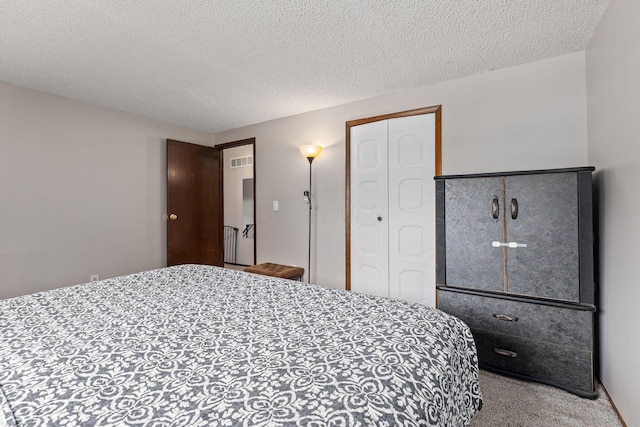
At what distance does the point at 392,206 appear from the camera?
10.1 feet

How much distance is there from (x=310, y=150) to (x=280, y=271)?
141 centimetres

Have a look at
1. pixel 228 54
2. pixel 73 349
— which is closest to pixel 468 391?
pixel 73 349

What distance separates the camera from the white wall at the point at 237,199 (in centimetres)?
565

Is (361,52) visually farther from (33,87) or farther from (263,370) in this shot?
(33,87)

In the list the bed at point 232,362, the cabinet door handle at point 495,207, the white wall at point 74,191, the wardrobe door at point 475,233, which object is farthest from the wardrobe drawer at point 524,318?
the white wall at point 74,191

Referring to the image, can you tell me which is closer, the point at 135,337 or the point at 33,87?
the point at 135,337

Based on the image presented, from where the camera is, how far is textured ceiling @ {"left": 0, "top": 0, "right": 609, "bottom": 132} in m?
1.79

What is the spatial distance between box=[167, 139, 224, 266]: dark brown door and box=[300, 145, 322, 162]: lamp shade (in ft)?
5.58

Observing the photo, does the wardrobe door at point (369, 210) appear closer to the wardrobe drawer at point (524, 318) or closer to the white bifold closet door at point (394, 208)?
the white bifold closet door at point (394, 208)

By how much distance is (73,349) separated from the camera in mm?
1039

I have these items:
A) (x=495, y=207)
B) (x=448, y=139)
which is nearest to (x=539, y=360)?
(x=495, y=207)

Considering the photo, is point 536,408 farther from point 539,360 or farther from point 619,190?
point 619,190

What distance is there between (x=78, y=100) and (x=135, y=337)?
3233 millimetres

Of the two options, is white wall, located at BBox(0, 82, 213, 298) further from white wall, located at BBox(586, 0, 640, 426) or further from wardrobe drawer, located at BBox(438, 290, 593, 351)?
white wall, located at BBox(586, 0, 640, 426)
